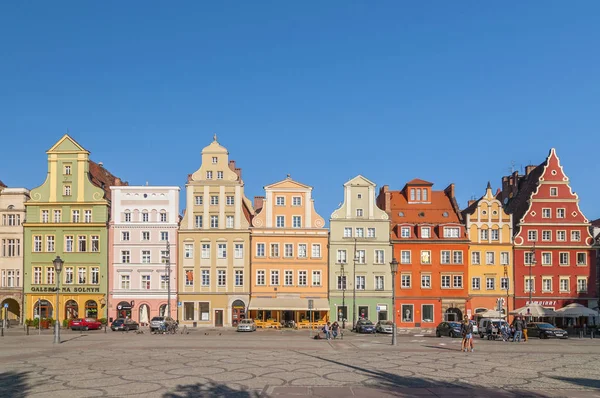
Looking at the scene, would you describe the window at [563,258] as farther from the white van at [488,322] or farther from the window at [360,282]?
the white van at [488,322]

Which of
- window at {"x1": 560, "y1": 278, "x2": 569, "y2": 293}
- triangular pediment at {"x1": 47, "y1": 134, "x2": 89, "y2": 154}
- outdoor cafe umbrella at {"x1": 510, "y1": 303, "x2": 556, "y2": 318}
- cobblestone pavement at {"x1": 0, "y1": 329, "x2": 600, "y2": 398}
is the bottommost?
outdoor cafe umbrella at {"x1": 510, "y1": 303, "x2": 556, "y2": 318}

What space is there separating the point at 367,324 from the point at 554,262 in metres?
25.3

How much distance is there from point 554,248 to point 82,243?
5216 cm

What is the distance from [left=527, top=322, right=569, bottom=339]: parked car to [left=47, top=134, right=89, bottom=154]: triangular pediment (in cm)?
4980

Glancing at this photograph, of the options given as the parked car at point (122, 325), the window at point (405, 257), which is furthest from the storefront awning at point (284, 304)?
the parked car at point (122, 325)

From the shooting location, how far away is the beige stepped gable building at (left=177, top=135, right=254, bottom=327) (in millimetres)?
72750

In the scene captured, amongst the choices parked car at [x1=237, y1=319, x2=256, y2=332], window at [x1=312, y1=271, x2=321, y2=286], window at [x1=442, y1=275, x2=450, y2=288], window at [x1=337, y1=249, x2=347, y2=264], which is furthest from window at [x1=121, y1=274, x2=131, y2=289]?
window at [x1=442, y1=275, x2=450, y2=288]

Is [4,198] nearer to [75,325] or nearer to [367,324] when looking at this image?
[75,325]

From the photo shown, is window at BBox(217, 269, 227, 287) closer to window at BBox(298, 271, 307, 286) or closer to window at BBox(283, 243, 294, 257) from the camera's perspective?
window at BBox(283, 243, 294, 257)

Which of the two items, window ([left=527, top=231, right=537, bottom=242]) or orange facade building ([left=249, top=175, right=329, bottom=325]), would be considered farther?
window ([left=527, top=231, right=537, bottom=242])

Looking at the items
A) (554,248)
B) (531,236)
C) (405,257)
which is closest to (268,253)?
(405,257)

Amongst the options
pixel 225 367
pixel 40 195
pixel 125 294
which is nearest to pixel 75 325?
pixel 125 294

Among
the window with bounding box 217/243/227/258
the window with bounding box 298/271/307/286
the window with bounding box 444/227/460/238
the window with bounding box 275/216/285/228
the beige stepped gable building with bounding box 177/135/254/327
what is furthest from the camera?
the window with bounding box 444/227/460/238

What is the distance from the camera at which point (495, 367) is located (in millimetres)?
29188
